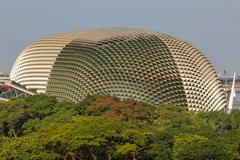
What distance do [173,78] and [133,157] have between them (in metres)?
41.1

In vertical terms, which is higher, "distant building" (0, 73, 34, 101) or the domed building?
the domed building

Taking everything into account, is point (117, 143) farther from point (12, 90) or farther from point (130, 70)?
point (12, 90)

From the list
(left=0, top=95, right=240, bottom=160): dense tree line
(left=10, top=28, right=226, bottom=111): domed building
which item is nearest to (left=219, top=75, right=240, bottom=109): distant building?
(left=10, top=28, right=226, bottom=111): domed building

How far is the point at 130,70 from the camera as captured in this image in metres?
89.8

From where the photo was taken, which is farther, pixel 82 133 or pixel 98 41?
pixel 98 41

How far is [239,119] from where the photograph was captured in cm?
7425

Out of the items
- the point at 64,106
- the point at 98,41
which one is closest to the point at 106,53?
the point at 98,41

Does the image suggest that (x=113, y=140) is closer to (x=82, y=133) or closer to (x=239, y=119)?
(x=82, y=133)

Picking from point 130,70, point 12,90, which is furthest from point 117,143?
point 12,90

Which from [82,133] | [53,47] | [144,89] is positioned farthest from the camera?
[53,47]

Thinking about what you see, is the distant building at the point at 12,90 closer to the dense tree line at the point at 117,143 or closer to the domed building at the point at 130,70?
the domed building at the point at 130,70

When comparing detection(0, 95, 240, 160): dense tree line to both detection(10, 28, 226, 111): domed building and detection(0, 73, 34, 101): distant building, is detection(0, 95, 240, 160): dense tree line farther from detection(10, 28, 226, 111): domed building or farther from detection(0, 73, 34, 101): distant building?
detection(0, 73, 34, 101): distant building

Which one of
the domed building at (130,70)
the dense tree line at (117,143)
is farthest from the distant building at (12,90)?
the dense tree line at (117,143)

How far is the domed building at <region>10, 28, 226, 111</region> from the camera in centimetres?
8825
